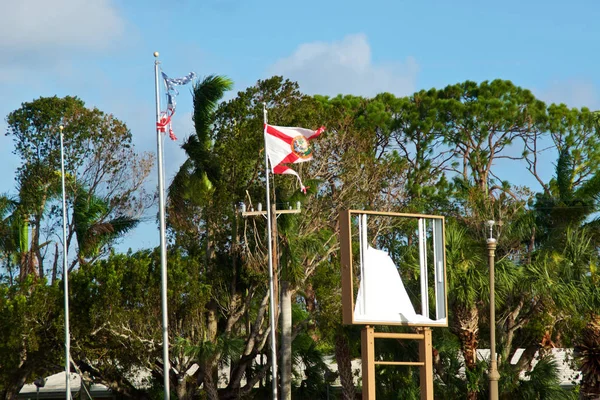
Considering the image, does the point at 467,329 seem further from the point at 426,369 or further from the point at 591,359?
the point at 426,369

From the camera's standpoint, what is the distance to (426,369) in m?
24.4

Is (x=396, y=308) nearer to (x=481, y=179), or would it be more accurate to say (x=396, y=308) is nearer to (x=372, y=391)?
(x=372, y=391)

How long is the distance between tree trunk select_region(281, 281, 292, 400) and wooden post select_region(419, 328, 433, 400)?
425 inches

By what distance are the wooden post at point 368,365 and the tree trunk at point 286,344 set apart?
37.2ft

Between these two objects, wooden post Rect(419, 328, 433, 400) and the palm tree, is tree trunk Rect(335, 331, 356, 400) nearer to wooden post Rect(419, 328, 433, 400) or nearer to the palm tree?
the palm tree

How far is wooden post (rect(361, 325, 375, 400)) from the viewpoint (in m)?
23.2

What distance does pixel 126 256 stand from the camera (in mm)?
37469

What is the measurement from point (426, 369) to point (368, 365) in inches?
72.7

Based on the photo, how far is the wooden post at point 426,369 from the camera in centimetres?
2442

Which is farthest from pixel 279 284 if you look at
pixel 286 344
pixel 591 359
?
pixel 591 359

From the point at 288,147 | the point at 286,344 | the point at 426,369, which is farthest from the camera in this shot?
the point at 286,344

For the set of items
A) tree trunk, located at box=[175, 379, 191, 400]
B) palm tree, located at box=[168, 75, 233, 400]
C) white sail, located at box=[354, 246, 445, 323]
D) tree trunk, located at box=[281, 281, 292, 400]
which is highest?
palm tree, located at box=[168, 75, 233, 400]

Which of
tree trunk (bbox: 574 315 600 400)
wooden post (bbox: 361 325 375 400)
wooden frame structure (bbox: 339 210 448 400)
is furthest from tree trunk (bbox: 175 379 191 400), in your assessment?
tree trunk (bbox: 574 315 600 400)

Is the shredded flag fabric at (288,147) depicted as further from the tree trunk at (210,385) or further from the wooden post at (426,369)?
the wooden post at (426,369)
